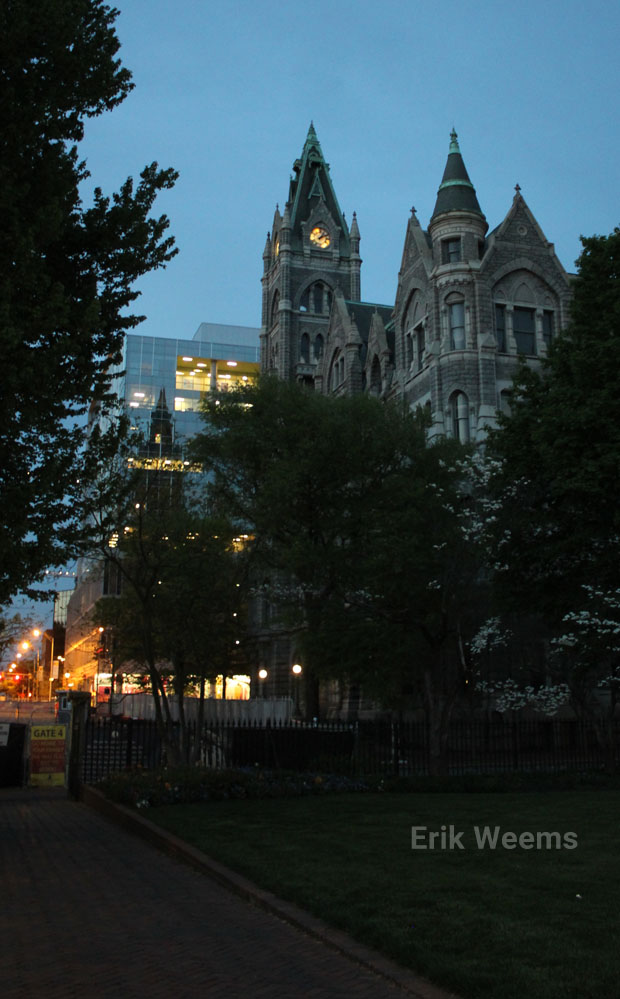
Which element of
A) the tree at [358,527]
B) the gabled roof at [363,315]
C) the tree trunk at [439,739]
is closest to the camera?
the tree trunk at [439,739]

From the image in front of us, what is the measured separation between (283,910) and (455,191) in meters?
44.1

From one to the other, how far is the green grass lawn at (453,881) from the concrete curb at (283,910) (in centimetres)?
11

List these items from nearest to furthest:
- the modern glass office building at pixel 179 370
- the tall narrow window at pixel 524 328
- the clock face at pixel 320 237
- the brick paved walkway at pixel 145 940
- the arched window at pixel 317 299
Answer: the brick paved walkway at pixel 145 940 < the tall narrow window at pixel 524 328 < the arched window at pixel 317 299 < the clock face at pixel 320 237 < the modern glass office building at pixel 179 370

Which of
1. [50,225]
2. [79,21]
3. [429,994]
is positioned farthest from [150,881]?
[79,21]

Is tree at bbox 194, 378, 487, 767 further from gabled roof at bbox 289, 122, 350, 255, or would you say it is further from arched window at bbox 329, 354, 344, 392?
gabled roof at bbox 289, 122, 350, 255

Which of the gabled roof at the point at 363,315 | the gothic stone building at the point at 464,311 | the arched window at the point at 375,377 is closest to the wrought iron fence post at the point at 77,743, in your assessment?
the gothic stone building at the point at 464,311

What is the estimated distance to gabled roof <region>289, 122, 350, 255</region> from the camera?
8000 cm

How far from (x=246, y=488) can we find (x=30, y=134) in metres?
24.2

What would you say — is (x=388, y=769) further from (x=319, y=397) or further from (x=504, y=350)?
(x=504, y=350)

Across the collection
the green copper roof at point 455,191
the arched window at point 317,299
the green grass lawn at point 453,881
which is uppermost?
the arched window at point 317,299

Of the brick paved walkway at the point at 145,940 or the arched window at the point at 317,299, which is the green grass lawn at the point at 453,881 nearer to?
the brick paved walkway at the point at 145,940

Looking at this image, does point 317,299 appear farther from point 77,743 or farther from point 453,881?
point 453,881

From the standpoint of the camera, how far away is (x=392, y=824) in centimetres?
1378

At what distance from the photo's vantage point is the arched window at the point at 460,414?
44.7m
